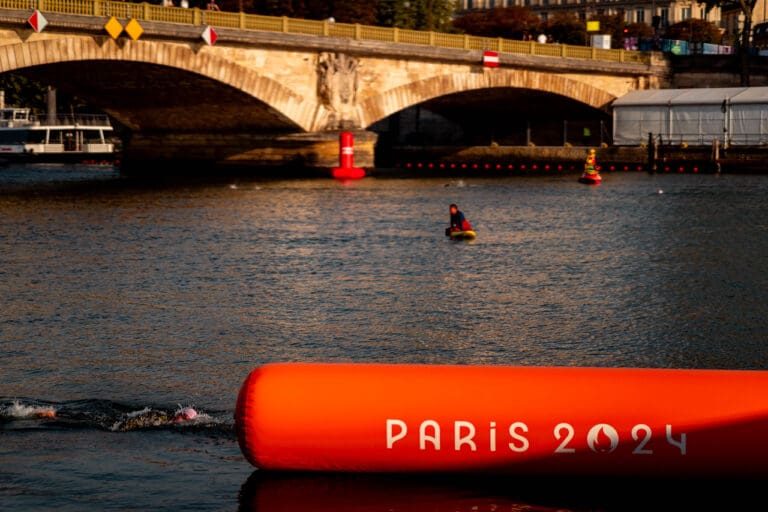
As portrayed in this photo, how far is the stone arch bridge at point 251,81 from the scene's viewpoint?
54.1 metres

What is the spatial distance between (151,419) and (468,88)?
2359 inches

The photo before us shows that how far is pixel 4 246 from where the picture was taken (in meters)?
32.7

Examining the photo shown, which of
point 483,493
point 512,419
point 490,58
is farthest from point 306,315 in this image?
point 490,58

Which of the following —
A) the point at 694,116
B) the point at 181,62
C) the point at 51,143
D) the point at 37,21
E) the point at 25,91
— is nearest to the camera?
the point at 37,21

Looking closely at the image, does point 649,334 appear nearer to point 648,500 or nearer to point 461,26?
point 648,500

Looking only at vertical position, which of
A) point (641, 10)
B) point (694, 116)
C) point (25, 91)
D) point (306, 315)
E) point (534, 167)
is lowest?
point (306, 315)

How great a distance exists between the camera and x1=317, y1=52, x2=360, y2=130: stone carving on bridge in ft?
217

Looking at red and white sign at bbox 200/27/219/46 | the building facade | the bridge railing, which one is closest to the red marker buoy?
the bridge railing

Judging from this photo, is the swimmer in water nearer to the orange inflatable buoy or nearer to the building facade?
the orange inflatable buoy

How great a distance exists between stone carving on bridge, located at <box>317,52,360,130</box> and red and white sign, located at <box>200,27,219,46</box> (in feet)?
27.4

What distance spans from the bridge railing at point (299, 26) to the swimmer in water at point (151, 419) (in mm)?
39163

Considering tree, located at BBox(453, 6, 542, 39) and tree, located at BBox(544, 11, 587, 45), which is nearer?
tree, located at BBox(544, 11, 587, 45)

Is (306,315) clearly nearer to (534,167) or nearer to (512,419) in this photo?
(512,419)

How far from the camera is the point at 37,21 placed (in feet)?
167
